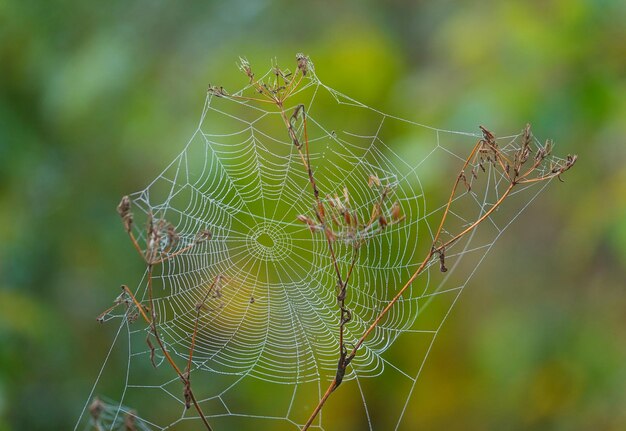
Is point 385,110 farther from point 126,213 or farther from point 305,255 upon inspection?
point 126,213

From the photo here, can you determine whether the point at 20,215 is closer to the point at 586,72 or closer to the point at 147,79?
the point at 147,79

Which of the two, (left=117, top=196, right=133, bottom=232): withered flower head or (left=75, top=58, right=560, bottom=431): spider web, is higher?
(left=75, top=58, right=560, bottom=431): spider web

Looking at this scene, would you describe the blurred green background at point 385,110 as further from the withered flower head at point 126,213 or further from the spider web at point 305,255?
the withered flower head at point 126,213

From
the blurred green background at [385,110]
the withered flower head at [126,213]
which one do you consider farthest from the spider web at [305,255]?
the withered flower head at [126,213]

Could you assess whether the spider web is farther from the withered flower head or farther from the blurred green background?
the withered flower head

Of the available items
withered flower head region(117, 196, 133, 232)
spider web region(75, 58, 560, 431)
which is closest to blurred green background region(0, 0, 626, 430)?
spider web region(75, 58, 560, 431)

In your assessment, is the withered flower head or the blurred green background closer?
the withered flower head

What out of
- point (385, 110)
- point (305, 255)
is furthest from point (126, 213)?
point (385, 110)

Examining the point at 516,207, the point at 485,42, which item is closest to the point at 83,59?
the point at 485,42
